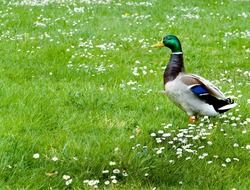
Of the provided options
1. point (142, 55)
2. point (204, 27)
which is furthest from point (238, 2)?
point (142, 55)

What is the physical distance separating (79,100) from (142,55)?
4849 mm

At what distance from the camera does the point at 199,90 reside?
7715 millimetres

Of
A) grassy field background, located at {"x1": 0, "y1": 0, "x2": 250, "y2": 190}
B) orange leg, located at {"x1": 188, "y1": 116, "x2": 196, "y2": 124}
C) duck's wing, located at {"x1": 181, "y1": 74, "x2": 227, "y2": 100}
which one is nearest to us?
grassy field background, located at {"x1": 0, "y1": 0, "x2": 250, "y2": 190}

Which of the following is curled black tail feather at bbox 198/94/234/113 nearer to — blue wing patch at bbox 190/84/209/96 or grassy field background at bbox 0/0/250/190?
blue wing patch at bbox 190/84/209/96

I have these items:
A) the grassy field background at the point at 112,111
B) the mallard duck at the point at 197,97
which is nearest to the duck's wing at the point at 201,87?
the mallard duck at the point at 197,97

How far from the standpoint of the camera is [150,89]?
32.8ft

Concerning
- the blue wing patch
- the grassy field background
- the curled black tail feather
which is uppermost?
the blue wing patch

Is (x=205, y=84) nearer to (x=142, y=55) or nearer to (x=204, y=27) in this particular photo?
(x=142, y=55)

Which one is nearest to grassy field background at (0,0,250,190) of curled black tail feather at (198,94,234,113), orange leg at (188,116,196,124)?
orange leg at (188,116,196,124)

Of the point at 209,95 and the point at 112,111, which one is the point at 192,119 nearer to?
the point at 209,95

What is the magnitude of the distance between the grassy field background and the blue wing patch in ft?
1.50

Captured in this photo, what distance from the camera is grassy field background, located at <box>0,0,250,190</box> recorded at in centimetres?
625

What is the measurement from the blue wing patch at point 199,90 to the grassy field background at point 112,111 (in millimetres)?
457

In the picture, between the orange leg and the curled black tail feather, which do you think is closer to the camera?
the curled black tail feather
